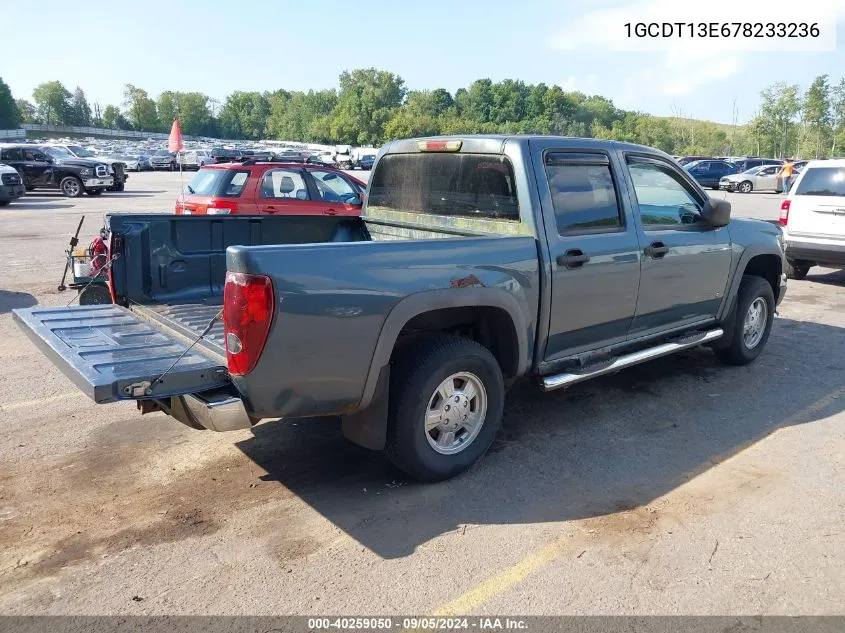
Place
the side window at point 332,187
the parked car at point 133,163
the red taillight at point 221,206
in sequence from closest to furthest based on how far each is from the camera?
the red taillight at point 221,206 < the side window at point 332,187 < the parked car at point 133,163

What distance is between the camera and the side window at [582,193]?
14.9 feet

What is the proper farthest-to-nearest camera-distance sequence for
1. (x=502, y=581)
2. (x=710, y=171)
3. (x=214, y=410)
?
(x=710, y=171) → (x=214, y=410) → (x=502, y=581)

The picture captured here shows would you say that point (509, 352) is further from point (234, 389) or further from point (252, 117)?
point (252, 117)

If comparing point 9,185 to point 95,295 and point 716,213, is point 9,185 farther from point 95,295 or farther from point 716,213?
point 716,213

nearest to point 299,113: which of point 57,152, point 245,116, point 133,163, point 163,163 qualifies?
point 245,116

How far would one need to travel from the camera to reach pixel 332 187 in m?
12.0

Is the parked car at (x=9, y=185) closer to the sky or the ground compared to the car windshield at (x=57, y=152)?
closer to the ground

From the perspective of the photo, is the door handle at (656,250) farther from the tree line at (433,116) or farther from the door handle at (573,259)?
the tree line at (433,116)

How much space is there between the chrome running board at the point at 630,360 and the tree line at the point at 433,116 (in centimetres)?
6421

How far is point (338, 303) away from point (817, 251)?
9468 mm

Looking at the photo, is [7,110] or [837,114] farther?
[7,110]

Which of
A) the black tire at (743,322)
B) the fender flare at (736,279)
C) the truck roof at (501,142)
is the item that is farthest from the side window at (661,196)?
the black tire at (743,322)

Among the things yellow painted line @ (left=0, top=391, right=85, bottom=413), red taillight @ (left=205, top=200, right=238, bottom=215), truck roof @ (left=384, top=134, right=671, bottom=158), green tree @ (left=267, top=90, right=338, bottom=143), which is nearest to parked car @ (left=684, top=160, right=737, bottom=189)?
red taillight @ (left=205, top=200, right=238, bottom=215)

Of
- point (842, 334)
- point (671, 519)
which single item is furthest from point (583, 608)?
point (842, 334)
